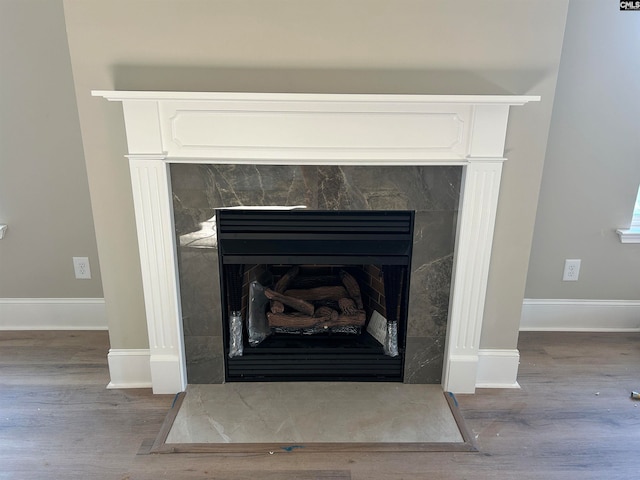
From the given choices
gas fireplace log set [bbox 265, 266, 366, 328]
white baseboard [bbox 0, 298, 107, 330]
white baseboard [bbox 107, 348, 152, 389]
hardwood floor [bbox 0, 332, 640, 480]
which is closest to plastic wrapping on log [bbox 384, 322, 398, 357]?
gas fireplace log set [bbox 265, 266, 366, 328]

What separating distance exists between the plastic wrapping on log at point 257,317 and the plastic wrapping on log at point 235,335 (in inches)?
3.1

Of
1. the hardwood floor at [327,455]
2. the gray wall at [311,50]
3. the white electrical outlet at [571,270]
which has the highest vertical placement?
the gray wall at [311,50]

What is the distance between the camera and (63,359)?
2.39 m

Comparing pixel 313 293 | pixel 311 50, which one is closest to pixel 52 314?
pixel 313 293

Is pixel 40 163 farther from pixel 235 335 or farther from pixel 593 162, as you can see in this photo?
pixel 593 162

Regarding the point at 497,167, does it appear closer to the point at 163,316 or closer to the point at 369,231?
the point at 369,231

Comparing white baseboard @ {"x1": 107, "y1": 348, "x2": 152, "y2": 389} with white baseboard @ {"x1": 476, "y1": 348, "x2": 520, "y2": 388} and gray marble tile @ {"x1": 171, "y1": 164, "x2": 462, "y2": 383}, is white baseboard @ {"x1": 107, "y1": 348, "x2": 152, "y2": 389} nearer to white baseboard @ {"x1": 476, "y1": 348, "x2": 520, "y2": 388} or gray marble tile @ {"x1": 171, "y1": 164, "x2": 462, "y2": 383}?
gray marble tile @ {"x1": 171, "y1": 164, "x2": 462, "y2": 383}

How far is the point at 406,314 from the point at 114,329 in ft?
4.42

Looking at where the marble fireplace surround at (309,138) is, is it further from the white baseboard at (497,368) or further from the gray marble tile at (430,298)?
the white baseboard at (497,368)

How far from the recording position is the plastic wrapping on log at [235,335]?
2195 millimetres

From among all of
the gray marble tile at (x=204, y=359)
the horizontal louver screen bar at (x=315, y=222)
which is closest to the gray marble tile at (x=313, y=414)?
the gray marble tile at (x=204, y=359)

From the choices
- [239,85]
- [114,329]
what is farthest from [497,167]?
[114,329]

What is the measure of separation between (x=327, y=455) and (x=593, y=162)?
1.99 m

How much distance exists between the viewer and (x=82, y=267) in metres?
2.58
